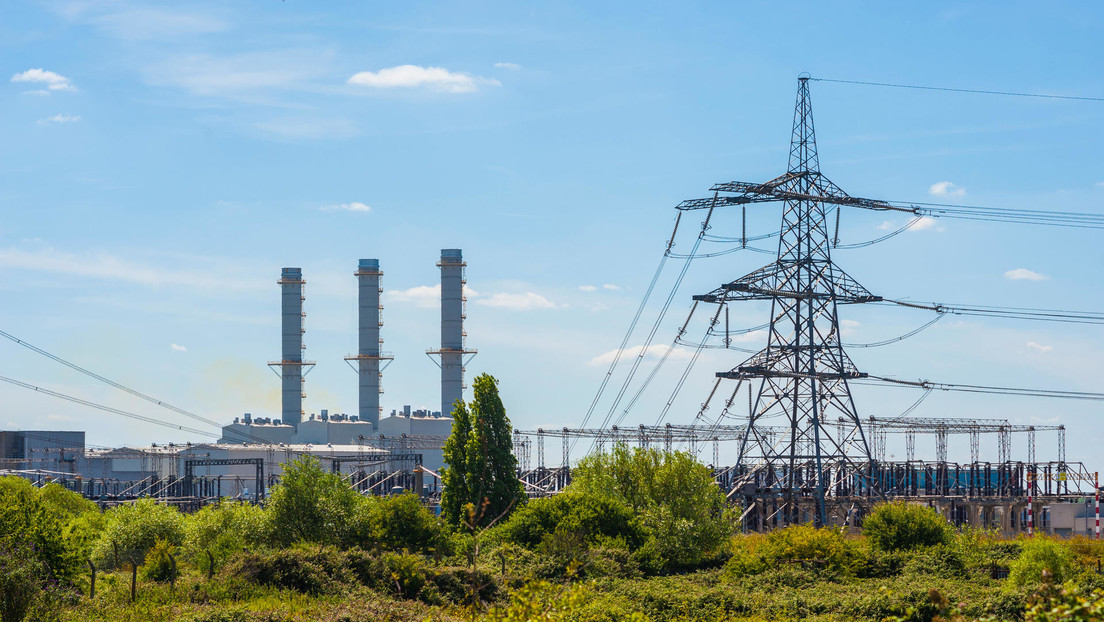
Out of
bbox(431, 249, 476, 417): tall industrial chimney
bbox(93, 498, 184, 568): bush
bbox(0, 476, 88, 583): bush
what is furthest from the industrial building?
bbox(0, 476, 88, 583): bush

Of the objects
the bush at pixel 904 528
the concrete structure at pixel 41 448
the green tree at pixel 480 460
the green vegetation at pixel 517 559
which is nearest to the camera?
the green vegetation at pixel 517 559

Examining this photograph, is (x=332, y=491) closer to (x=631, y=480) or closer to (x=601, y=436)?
(x=631, y=480)

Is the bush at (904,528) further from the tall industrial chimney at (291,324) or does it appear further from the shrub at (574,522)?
the tall industrial chimney at (291,324)

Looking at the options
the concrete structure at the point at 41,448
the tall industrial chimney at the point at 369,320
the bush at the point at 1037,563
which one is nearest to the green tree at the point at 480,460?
the bush at the point at 1037,563

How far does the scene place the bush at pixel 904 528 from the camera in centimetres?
3766

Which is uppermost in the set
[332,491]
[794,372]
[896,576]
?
[794,372]

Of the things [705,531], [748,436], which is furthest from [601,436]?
[705,531]

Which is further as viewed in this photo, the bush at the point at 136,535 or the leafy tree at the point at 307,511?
the bush at the point at 136,535

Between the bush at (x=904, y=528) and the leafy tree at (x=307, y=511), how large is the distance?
1823cm

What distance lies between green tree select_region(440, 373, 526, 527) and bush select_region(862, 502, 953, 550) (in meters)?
12.8

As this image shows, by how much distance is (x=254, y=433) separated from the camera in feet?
416

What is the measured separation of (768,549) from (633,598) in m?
7.73

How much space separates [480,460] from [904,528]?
1534 cm

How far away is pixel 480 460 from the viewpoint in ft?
135
